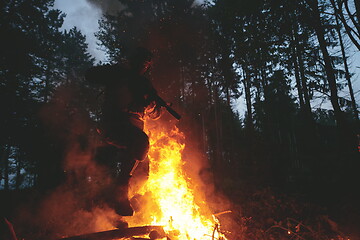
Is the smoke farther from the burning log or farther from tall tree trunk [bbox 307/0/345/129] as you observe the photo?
tall tree trunk [bbox 307/0/345/129]

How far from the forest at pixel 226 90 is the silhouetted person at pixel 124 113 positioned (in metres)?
3.33

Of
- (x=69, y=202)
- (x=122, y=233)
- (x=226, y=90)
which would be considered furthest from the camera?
(x=226, y=90)

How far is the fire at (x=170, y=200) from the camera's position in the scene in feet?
13.0

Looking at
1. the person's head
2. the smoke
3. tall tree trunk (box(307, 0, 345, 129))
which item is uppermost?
tall tree trunk (box(307, 0, 345, 129))

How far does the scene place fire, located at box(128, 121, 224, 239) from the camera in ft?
13.0

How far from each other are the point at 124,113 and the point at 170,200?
2512 mm

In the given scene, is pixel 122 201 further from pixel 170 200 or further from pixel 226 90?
pixel 226 90

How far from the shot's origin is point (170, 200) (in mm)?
4629

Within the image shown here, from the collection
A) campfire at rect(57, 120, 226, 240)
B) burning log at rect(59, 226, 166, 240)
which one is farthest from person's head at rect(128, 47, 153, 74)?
burning log at rect(59, 226, 166, 240)

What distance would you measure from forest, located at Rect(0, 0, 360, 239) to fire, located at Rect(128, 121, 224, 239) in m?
1.35

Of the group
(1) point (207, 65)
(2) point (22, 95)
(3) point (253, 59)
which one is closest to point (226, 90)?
(1) point (207, 65)

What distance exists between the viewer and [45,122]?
17484 millimetres

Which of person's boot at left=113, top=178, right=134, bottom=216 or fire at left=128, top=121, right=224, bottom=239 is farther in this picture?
→ fire at left=128, top=121, right=224, bottom=239

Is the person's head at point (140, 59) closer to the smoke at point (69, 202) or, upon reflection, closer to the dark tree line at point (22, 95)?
the smoke at point (69, 202)
